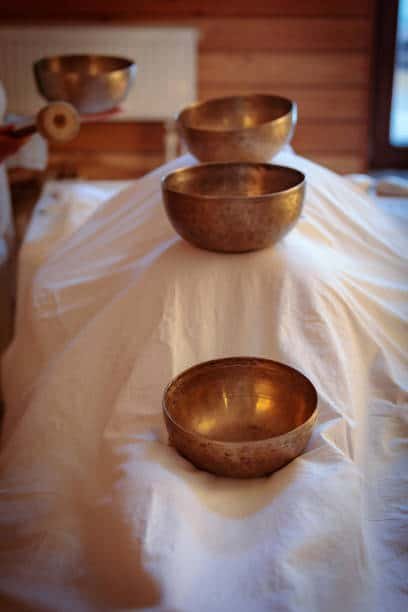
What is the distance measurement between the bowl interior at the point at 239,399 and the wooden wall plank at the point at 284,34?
3211mm

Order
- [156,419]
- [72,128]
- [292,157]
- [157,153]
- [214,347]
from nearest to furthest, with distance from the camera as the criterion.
Answer: [156,419] < [214,347] < [72,128] < [292,157] < [157,153]

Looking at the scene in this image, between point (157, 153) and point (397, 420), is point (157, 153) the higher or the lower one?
the lower one

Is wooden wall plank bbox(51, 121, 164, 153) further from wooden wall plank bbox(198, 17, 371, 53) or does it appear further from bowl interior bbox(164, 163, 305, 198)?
bowl interior bbox(164, 163, 305, 198)

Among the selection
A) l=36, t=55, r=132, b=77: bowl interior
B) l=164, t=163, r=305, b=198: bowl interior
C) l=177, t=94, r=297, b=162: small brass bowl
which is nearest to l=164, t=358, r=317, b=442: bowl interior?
l=164, t=163, r=305, b=198: bowl interior

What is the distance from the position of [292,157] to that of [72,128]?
659mm

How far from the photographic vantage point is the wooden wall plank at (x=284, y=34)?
4.18 metres

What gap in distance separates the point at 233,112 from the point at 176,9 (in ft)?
6.56

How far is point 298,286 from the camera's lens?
1558mm

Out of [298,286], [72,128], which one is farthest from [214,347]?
[72,128]

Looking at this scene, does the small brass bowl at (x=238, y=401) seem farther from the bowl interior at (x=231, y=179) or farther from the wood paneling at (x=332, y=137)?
the wood paneling at (x=332, y=137)

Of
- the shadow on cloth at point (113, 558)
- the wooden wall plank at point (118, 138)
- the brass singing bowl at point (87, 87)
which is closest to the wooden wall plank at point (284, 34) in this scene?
the wooden wall plank at point (118, 138)

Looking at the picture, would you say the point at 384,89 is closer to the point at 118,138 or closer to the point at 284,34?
the point at 284,34

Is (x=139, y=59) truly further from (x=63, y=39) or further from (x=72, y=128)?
(x=72, y=128)

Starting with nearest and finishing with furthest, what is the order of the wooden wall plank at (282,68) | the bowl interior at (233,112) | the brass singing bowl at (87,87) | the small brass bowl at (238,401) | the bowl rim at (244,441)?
the bowl rim at (244,441) < the small brass bowl at (238,401) < the brass singing bowl at (87,87) < the bowl interior at (233,112) < the wooden wall plank at (282,68)
